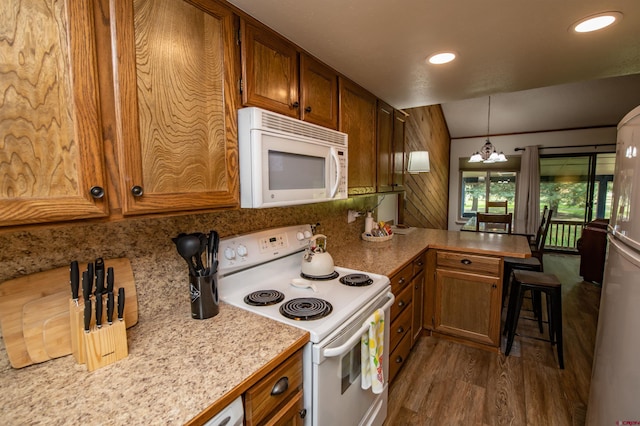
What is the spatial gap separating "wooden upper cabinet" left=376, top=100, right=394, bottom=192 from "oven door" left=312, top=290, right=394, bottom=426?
1138 millimetres

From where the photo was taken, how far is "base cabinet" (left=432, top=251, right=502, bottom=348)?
2.34 metres

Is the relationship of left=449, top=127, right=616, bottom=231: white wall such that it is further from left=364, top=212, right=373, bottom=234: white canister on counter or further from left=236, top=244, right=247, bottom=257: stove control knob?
left=236, top=244, right=247, bottom=257: stove control knob

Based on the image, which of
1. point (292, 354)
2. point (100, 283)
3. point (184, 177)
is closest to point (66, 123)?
point (184, 177)

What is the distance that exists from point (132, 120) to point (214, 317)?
0.78 metres

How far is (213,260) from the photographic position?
4.09ft

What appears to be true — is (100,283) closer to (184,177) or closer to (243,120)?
(184,177)

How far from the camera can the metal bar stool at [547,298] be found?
2266 mm

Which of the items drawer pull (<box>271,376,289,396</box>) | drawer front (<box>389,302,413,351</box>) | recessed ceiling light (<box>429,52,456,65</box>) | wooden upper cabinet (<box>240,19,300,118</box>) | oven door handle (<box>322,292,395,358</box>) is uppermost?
recessed ceiling light (<box>429,52,456,65</box>)

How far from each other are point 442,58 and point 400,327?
1.73 metres

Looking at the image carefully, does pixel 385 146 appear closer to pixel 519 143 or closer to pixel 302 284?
pixel 302 284

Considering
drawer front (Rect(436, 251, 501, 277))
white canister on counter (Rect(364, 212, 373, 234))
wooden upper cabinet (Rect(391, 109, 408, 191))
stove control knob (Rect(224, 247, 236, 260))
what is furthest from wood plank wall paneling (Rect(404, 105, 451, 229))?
stove control knob (Rect(224, 247, 236, 260))

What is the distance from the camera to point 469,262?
240 cm

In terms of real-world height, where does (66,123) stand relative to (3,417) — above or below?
above

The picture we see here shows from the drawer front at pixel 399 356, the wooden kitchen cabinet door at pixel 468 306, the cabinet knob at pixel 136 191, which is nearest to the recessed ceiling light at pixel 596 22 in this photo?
the wooden kitchen cabinet door at pixel 468 306
